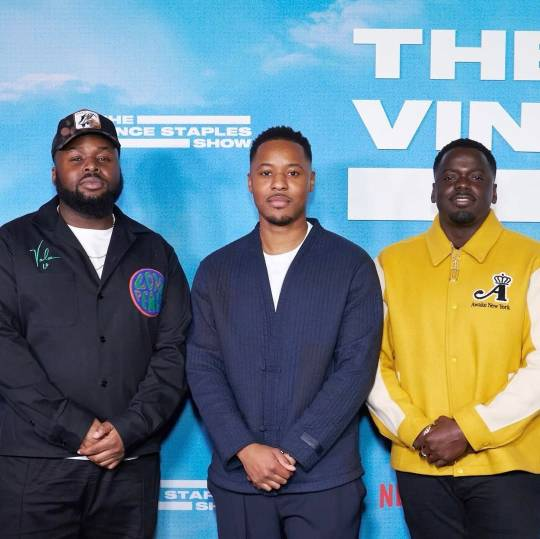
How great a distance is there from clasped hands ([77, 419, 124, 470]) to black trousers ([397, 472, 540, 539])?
3.14 ft

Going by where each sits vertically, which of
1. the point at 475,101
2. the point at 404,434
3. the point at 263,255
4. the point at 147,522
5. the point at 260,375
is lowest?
the point at 147,522

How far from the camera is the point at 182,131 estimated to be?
3.07 m

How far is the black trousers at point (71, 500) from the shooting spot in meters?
2.39

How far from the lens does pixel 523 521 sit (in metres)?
2.33

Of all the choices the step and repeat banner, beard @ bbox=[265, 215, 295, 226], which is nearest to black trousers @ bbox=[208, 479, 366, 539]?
the step and repeat banner

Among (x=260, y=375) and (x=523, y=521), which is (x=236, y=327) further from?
(x=523, y=521)

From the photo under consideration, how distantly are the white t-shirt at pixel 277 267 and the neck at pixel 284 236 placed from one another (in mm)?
14

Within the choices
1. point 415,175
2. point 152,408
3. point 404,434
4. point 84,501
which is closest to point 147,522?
point 84,501

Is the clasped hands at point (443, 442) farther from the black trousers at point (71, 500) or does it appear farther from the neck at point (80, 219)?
the neck at point (80, 219)

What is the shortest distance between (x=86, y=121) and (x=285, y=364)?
1089 millimetres

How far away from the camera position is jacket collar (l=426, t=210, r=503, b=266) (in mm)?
2484

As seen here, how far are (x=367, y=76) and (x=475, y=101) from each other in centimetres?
45

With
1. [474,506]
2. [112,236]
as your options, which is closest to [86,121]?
[112,236]

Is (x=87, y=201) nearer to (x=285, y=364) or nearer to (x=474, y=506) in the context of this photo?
(x=285, y=364)
